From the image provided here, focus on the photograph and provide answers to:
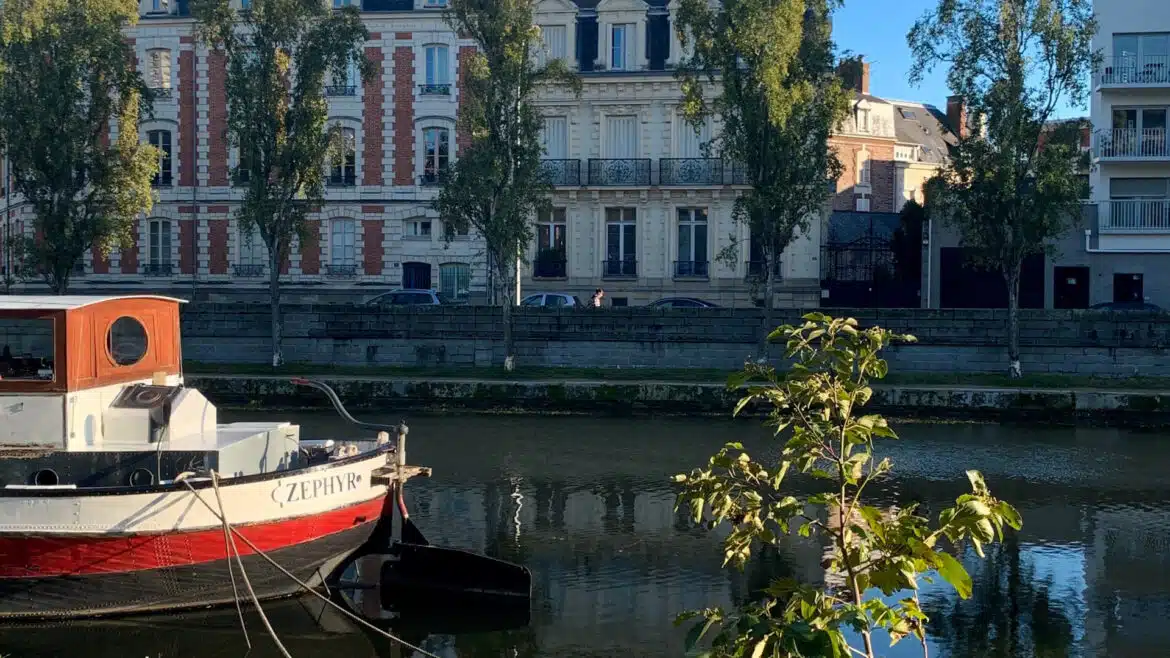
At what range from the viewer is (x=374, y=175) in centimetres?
4425

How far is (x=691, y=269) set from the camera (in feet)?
141

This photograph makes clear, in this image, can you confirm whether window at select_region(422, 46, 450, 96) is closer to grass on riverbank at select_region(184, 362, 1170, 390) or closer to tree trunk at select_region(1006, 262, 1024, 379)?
grass on riverbank at select_region(184, 362, 1170, 390)

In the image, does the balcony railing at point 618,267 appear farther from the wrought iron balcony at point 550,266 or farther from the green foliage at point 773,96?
the green foliage at point 773,96

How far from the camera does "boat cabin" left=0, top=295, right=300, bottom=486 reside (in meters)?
12.5

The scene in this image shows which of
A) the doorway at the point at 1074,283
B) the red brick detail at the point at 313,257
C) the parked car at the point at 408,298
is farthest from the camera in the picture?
the red brick detail at the point at 313,257

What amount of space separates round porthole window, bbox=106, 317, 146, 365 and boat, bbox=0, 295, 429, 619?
2cm

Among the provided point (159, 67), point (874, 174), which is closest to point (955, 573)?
point (159, 67)

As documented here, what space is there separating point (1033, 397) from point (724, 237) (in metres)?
17.2

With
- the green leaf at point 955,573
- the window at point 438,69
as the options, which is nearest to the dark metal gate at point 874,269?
the window at point 438,69

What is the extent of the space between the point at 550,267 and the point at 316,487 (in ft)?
103

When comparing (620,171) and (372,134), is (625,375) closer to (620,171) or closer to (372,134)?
(620,171)

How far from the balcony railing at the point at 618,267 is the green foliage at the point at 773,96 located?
1215cm

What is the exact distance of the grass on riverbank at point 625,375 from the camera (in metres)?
28.6

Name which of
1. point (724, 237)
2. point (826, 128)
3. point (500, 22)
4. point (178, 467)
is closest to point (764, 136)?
point (826, 128)
